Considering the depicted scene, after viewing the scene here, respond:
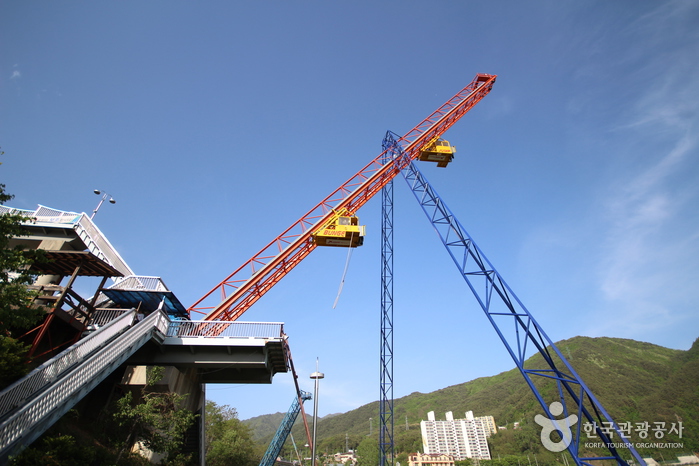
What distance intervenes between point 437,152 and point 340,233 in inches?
410

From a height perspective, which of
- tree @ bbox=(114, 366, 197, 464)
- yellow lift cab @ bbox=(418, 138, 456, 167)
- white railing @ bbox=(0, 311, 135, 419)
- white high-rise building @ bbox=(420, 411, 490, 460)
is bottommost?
white high-rise building @ bbox=(420, 411, 490, 460)

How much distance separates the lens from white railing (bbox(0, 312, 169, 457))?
927 cm

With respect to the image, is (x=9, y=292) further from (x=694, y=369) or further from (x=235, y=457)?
(x=694, y=369)

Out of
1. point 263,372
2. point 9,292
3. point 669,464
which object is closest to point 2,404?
point 9,292

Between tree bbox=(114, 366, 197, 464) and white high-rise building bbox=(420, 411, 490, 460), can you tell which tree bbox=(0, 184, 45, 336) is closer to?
tree bbox=(114, 366, 197, 464)

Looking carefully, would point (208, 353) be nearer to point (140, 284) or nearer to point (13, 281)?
point (140, 284)

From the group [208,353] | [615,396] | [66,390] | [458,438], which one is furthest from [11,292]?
[458,438]

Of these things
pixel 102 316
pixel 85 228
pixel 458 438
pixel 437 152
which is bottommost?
pixel 458 438

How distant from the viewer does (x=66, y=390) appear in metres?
11.3

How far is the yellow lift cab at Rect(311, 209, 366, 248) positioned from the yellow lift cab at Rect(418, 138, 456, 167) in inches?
319

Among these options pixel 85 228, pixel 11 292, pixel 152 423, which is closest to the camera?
pixel 11 292

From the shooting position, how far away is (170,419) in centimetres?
1456

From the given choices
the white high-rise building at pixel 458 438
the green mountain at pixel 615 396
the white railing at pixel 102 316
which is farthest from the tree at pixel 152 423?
the white high-rise building at pixel 458 438

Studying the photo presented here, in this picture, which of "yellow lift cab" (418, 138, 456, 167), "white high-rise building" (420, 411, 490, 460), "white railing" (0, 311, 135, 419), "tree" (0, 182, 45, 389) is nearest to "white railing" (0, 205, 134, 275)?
"white railing" (0, 311, 135, 419)
